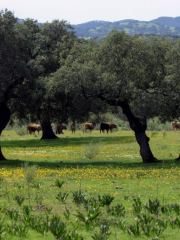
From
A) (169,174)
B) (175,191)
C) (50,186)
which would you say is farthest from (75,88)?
(175,191)

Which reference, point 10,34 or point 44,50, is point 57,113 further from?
point 10,34

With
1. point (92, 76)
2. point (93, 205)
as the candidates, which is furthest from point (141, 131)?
point (93, 205)

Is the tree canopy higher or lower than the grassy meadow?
higher

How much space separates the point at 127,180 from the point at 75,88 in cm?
803

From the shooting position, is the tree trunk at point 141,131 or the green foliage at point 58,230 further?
the tree trunk at point 141,131

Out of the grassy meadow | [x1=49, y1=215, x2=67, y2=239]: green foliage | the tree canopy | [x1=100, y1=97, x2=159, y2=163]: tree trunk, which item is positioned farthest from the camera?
[x1=100, y1=97, x2=159, y2=163]: tree trunk

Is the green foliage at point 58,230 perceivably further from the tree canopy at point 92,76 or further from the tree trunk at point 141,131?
the tree trunk at point 141,131

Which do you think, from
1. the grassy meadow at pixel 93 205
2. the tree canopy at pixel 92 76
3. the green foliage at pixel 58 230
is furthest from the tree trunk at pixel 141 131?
the green foliage at pixel 58 230

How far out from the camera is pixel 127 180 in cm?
1950

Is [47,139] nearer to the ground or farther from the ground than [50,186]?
nearer to the ground

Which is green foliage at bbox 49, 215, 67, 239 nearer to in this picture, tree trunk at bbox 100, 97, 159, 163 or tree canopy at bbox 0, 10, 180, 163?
tree canopy at bbox 0, 10, 180, 163

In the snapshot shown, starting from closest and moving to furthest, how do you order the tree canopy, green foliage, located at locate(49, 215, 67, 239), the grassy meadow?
1. green foliage, located at locate(49, 215, 67, 239)
2. the grassy meadow
3. the tree canopy

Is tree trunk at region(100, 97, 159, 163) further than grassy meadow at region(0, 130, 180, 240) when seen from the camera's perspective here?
Yes

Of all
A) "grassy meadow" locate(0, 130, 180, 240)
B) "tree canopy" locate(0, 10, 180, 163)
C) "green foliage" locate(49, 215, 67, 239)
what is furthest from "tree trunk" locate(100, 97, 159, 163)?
"green foliage" locate(49, 215, 67, 239)
